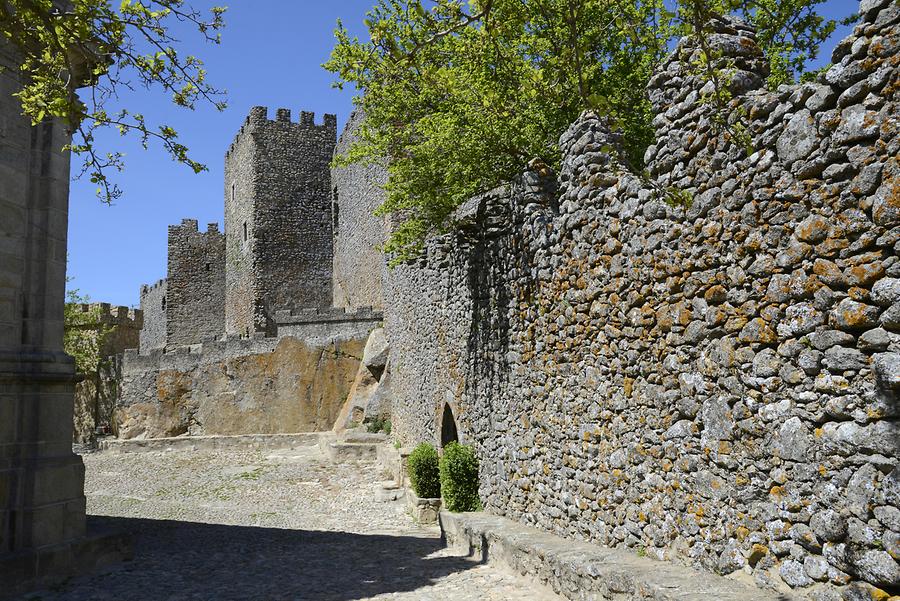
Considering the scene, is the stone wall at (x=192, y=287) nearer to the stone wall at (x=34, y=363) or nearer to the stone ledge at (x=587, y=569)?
the stone wall at (x=34, y=363)

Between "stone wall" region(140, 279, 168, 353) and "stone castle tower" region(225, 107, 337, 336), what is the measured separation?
773 centimetres

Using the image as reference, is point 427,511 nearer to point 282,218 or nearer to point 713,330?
point 713,330

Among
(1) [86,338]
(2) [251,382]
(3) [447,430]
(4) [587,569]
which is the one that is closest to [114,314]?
(1) [86,338]

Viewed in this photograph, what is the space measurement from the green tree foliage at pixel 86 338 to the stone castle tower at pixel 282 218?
240 inches

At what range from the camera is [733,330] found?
4383 mm

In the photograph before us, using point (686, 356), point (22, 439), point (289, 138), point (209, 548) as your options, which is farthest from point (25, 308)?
point (289, 138)

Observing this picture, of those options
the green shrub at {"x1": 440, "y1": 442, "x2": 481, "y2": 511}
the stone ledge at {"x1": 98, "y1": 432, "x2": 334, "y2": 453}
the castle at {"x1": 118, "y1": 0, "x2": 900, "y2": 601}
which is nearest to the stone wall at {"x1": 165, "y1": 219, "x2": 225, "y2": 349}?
the stone ledge at {"x1": 98, "y1": 432, "x2": 334, "y2": 453}

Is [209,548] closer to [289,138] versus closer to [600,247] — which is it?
[600,247]

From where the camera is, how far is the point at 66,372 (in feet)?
24.5

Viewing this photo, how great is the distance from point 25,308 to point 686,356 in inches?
257

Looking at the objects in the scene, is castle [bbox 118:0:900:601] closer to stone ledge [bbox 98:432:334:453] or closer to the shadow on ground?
the shadow on ground

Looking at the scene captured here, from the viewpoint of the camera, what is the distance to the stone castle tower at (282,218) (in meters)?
32.3

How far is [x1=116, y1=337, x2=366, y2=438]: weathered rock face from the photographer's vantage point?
2362 cm

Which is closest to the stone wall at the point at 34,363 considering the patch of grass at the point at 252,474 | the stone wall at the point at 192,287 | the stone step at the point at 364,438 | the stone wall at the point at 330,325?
the patch of grass at the point at 252,474
